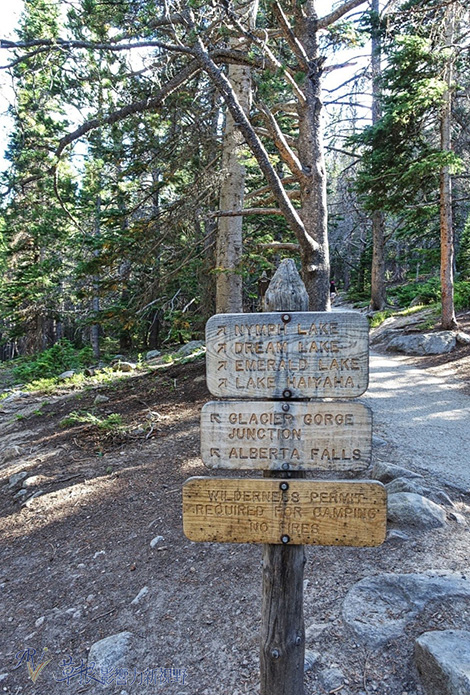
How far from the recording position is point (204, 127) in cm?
790

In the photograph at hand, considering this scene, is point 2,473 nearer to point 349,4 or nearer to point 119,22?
point 119,22

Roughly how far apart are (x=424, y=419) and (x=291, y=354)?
5.81m

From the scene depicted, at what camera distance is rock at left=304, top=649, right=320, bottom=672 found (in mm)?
2561

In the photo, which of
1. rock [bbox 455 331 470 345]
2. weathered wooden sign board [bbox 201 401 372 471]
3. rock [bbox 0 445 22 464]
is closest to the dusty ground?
rock [bbox 0 445 22 464]

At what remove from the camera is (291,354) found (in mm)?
1938

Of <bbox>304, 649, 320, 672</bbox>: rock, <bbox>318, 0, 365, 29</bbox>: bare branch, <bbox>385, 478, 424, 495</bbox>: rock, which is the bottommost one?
<bbox>304, 649, 320, 672</bbox>: rock

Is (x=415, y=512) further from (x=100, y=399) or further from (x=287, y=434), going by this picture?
(x=100, y=399)

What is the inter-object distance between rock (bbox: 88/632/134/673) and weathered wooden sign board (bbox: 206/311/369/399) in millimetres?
2218

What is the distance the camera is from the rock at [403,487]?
13.9 ft

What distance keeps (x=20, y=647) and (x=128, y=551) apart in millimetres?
1115

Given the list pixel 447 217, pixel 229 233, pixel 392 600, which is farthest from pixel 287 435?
pixel 447 217

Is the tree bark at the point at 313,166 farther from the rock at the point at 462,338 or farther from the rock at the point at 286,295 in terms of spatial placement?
the rock at the point at 462,338

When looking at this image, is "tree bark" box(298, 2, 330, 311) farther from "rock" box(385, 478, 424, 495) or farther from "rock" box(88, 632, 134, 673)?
"rock" box(88, 632, 134, 673)

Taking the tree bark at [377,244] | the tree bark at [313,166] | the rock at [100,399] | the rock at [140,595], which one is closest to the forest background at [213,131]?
the tree bark at [313,166]
